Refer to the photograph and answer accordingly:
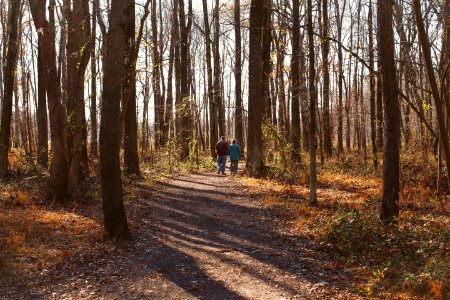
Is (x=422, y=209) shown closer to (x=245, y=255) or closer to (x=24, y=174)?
(x=245, y=255)

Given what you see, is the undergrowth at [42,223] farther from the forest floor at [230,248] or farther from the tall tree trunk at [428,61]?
the tall tree trunk at [428,61]

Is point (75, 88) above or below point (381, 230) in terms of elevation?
above

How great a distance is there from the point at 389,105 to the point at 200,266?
4761mm

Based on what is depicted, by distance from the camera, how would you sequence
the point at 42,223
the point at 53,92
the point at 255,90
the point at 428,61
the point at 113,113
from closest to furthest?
the point at 113,113, the point at 428,61, the point at 42,223, the point at 53,92, the point at 255,90

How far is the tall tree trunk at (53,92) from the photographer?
1068cm

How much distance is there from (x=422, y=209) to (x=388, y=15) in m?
4.73

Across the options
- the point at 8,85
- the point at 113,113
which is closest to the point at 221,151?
the point at 8,85

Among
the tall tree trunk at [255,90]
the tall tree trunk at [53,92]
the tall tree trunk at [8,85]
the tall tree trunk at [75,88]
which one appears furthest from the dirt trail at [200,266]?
the tall tree trunk at [8,85]

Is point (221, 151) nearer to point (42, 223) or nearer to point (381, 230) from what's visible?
point (42, 223)

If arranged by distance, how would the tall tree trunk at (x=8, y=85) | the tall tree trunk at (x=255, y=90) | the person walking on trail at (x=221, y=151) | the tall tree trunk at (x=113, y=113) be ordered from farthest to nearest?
the person walking on trail at (x=221, y=151) → the tall tree trunk at (x=255, y=90) → the tall tree trunk at (x=8, y=85) → the tall tree trunk at (x=113, y=113)

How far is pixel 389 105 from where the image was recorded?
8.13 meters

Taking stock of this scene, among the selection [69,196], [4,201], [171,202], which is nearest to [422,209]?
[171,202]

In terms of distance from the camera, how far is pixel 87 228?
893 centimetres

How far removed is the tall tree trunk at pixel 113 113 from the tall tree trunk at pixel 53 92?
3.77 meters
